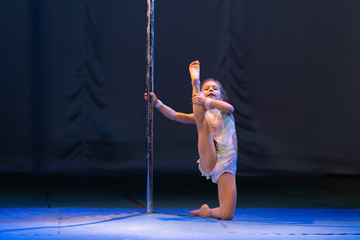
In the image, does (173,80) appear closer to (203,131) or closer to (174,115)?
(174,115)

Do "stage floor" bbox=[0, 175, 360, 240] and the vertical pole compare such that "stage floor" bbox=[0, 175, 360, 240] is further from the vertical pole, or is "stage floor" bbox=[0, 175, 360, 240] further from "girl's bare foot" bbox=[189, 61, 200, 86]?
"girl's bare foot" bbox=[189, 61, 200, 86]

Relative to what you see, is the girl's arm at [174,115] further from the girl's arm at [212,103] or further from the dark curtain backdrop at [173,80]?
the dark curtain backdrop at [173,80]

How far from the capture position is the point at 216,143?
3545 mm

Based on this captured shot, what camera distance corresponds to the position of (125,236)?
9.27 ft

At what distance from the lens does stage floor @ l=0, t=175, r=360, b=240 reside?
2.95 m

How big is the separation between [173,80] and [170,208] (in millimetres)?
2419

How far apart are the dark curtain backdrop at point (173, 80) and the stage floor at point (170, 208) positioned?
38cm

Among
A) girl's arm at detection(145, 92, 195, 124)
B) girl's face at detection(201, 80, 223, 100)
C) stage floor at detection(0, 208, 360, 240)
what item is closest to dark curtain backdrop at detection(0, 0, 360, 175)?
stage floor at detection(0, 208, 360, 240)

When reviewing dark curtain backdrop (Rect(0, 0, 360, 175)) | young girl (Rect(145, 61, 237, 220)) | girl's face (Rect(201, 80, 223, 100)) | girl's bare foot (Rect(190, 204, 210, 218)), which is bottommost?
girl's bare foot (Rect(190, 204, 210, 218))

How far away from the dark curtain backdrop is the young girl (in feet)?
9.14

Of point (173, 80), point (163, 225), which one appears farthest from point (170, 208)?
point (173, 80)

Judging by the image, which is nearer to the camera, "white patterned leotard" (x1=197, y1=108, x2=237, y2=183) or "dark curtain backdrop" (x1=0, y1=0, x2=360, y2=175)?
"white patterned leotard" (x1=197, y1=108, x2=237, y2=183)

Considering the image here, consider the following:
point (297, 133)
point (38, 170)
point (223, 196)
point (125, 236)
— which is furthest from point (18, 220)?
point (297, 133)

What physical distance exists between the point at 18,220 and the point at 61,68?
3097mm
